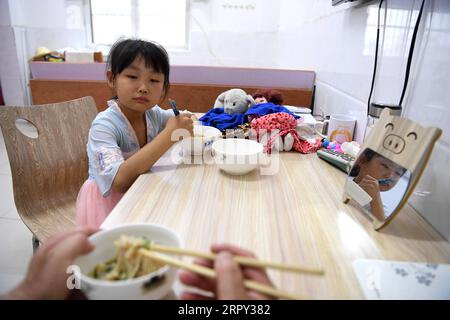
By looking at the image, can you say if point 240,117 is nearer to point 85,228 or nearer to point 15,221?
point 85,228

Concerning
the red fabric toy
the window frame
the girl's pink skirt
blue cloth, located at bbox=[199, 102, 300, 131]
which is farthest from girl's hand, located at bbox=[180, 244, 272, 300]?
the window frame

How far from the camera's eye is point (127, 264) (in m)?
0.41

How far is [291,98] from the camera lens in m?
1.89

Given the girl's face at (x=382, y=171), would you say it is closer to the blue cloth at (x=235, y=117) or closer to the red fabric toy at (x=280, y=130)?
the red fabric toy at (x=280, y=130)

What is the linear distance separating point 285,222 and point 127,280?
1.06 feet

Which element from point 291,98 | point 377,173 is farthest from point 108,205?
point 291,98

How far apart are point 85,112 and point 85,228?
0.96 metres

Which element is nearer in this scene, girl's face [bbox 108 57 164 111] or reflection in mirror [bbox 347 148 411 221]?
reflection in mirror [bbox 347 148 411 221]

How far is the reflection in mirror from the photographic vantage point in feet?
1.89

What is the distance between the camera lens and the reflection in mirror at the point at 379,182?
0.58m

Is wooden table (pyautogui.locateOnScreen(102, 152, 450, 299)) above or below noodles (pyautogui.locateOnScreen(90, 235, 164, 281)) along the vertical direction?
below

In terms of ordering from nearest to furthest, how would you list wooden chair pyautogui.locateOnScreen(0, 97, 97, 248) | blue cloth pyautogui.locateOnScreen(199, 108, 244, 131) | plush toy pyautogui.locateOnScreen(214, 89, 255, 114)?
wooden chair pyautogui.locateOnScreen(0, 97, 97, 248) → blue cloth pyautogui.locateOnScreen(199, 108, 244, 131) → plush toy pyautogui.locateOnScreen(214, 89, 255, 114)

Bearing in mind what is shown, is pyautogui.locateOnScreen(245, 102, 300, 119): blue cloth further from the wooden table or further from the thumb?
the thumb

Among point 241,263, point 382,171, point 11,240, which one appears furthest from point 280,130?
point 11,240
